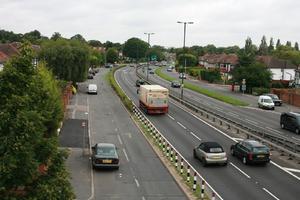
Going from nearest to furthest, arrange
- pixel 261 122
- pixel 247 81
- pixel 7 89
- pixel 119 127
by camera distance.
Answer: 1. pixel 7 89
2. pixel 119 127
3. pixel 261 122
4. pixel 247 81

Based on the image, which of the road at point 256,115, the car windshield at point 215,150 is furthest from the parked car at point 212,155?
the road at point 256,115

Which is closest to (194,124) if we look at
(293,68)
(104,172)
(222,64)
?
(104,172)

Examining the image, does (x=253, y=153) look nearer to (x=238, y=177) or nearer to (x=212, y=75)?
(x=238, y=177)

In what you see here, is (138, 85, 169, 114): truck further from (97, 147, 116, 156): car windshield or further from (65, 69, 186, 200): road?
(97, 147, 116, 156): car windshield

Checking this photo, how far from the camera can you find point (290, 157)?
111ft

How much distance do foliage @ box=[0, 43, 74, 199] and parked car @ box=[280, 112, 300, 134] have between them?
111ft

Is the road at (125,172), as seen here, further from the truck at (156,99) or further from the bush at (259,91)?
the bush at (259,91)

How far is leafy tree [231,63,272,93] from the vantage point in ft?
287

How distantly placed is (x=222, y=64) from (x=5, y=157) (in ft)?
495

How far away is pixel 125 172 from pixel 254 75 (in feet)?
200

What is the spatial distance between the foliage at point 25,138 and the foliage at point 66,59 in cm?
6131

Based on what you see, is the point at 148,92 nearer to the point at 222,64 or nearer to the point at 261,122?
the point at 261,122

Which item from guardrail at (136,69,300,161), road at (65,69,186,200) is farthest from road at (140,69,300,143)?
road at (65,69,186,200)

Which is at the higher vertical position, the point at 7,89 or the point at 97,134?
the point at 7,89
